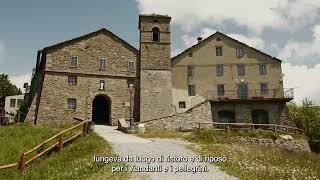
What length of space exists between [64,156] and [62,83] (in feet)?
65.2

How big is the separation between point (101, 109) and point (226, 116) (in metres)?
13.9

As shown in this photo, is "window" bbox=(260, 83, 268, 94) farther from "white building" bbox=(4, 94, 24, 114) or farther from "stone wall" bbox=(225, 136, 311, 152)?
"white building" bbox=(4, 94, 24, 114)

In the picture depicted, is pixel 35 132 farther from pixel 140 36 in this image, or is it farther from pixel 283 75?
pixel 283 75

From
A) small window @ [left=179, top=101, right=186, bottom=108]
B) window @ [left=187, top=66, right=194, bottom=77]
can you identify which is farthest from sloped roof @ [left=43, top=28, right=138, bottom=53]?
small window @ [left=179, top=101, right=186, bottom=108]

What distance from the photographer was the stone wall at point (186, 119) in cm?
3038

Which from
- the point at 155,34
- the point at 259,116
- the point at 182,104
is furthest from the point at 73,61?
the point at 259,116

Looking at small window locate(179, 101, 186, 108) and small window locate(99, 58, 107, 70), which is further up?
small window locate(99, 58, 107, 70)

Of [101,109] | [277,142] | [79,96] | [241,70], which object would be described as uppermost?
[241,70]

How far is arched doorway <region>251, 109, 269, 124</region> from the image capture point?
35562 millimetres

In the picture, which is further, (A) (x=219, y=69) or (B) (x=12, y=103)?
(B) (x=12, y=103)

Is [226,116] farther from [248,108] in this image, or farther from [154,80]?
[154,80]

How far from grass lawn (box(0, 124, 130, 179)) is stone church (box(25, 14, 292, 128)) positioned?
44.8 ft
